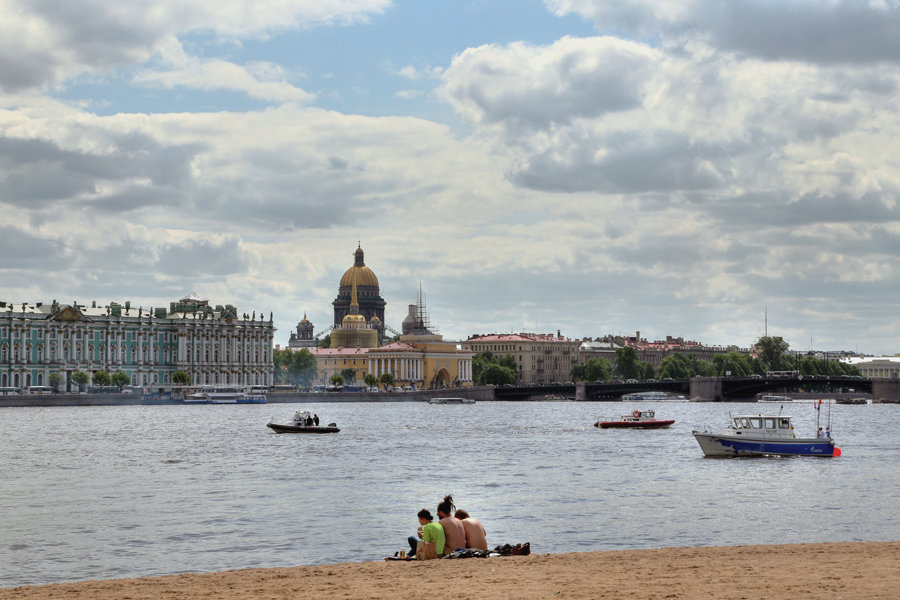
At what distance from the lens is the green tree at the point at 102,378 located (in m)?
123

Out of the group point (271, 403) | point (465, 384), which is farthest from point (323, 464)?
point (465, 384)

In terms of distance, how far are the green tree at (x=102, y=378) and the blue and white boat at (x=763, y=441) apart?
89810 millimetres

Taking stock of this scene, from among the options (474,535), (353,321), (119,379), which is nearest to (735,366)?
(353,321)

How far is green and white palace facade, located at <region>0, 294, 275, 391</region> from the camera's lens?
12162cm

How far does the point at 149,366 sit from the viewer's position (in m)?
134

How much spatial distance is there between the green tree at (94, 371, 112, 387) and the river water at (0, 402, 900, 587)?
6993 centimetres

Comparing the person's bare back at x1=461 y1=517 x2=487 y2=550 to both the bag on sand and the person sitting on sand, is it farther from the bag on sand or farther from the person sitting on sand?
the bag on sand

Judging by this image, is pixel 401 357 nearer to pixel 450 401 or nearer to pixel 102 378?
pixel 450 401

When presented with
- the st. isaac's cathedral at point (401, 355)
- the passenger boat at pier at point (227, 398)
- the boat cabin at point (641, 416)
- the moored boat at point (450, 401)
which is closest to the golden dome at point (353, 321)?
the st. isaac's cathedral at point (401, 355)

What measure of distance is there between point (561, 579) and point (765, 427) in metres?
29.5

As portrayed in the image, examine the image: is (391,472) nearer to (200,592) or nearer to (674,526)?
(674,526)

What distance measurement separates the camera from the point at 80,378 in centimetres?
12231

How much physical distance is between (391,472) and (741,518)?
14.4m

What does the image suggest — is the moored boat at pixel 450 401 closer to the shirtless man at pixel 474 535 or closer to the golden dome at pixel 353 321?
the golden dome at pixel 353 321
